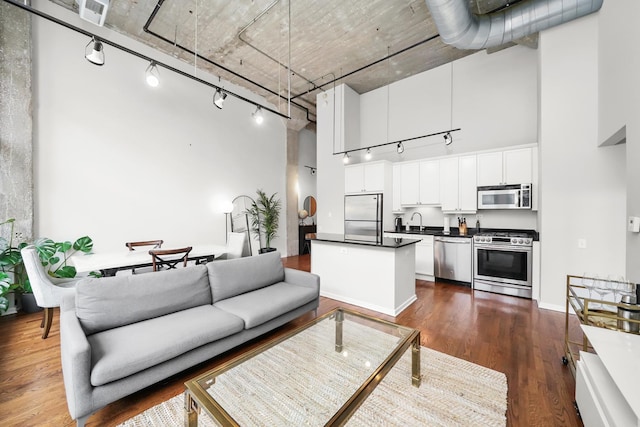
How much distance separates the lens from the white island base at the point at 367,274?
3215 millimetres

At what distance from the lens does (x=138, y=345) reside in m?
1.69

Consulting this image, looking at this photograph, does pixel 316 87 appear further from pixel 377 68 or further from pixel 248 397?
pixel 248 397

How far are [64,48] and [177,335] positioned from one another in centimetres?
471

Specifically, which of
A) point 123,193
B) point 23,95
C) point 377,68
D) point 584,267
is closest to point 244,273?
point 123,193

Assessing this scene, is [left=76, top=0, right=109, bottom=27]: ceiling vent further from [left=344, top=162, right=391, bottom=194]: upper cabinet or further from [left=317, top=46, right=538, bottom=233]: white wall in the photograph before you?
[left=344, top=162, right=391, bottom=194]: upper cabinet

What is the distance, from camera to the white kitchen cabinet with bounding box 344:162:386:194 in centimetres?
534

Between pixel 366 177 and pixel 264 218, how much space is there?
282 cm

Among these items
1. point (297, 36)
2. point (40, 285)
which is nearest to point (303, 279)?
point (40, 285)

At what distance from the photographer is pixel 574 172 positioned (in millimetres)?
3227

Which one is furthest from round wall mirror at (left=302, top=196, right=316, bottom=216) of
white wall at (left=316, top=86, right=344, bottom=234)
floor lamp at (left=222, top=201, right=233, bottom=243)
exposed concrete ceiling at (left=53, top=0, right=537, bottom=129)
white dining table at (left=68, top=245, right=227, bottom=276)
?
white dining table at (left=68, top=245, right=227, bottom=276)

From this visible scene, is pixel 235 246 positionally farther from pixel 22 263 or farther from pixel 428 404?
pixel 428 404

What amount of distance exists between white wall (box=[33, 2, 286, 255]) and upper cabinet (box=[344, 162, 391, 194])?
257 cm

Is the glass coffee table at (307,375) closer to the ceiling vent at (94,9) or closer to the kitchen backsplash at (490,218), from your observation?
the kitchen backsplash at (490,218)

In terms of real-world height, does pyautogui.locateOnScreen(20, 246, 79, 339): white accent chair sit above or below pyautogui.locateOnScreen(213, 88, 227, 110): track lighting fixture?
below
